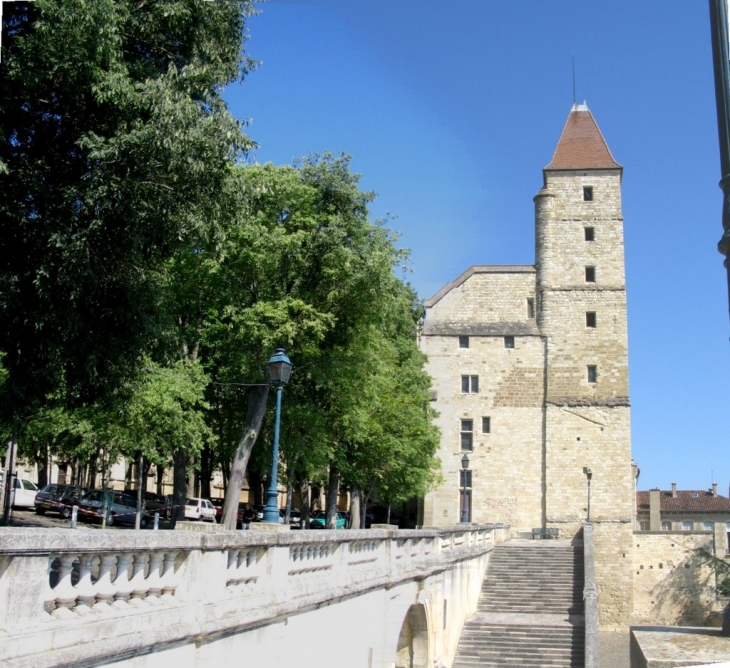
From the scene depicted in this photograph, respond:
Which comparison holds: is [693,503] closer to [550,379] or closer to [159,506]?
[550,379]

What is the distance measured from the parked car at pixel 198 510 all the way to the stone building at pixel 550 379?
1382 centimetres

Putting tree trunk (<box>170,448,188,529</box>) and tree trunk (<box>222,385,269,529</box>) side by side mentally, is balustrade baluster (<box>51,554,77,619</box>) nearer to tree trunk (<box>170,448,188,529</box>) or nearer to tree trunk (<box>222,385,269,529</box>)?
tree trunk (<box>222,385,269,529</box>)

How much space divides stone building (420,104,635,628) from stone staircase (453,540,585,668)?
7712mm

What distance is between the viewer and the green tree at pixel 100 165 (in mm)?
12133

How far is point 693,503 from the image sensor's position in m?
75.8

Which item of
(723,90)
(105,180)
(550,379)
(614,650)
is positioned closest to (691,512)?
(550,379)

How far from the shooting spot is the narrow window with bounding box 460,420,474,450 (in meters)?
44.4

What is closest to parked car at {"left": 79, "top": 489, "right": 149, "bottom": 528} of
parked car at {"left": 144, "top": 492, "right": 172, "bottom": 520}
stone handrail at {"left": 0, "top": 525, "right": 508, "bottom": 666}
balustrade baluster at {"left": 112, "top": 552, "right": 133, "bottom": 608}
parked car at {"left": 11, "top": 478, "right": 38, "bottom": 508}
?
parked car at {"left": 144, "top": 492, "right": 172, "bottom": 520}

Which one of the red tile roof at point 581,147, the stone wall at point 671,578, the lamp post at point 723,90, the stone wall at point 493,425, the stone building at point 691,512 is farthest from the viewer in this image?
the stone building at point 691,512

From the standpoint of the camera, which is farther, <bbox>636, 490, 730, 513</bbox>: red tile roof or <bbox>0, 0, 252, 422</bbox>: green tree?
<bbox>636, 490, 730, 513</bbox>: red tile roof

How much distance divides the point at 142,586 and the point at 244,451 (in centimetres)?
1667

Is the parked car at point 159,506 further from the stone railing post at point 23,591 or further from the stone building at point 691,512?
the stone building at point 691,512

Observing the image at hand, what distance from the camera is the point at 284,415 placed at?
81.5 feet

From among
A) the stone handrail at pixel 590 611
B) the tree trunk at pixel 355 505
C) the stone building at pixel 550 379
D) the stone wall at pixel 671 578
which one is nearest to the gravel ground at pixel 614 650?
the stone building at pixel 550 379
